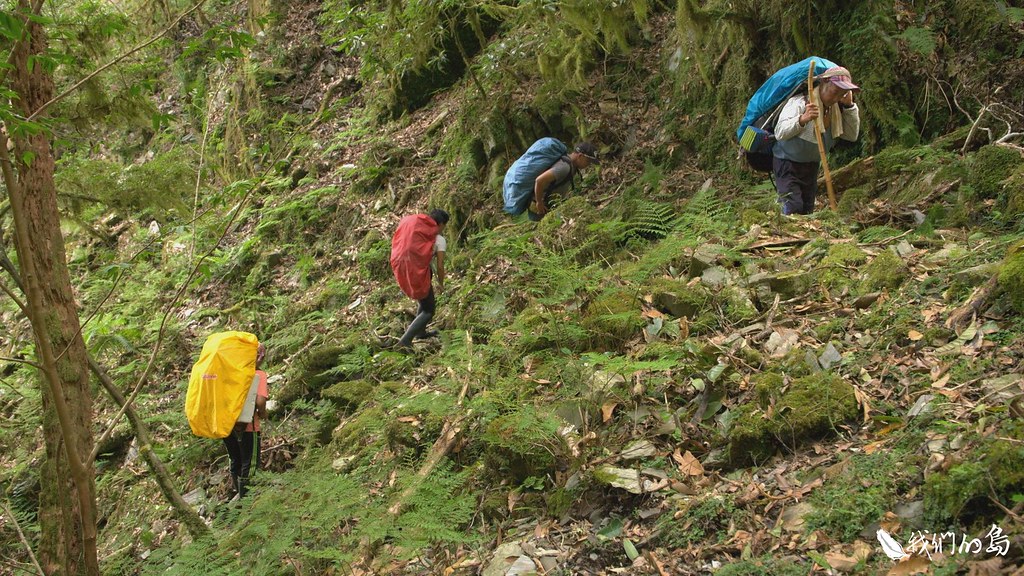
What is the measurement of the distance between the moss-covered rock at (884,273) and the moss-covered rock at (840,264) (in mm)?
127

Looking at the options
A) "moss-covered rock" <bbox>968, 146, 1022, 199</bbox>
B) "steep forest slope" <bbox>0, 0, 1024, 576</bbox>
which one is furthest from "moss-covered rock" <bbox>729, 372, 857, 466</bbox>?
"moss-covered rock" <bbox>968, 146, 1022, 199</bbox>

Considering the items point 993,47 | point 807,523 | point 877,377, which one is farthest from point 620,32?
point 807,523

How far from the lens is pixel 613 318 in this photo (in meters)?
5.08

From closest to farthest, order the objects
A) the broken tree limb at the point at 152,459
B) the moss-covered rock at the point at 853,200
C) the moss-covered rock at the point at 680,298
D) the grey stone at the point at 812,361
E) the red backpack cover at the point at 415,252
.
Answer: the grey stone at the point at 812,361, the broken tree limb at the point at 152,459, the moss-covered rock at the point at 680,298, the moss-covered rock at the point at 853,200, the red backpack cover at the point at 415,252

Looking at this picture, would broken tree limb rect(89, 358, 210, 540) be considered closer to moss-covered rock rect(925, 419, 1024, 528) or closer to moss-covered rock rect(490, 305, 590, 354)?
moss-covered rock rect(490, 305, 590, 354)

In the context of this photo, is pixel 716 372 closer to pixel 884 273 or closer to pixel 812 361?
pixel 812 361

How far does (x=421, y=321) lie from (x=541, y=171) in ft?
7.47

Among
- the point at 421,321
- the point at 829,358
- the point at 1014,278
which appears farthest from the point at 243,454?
the point at 1014,278

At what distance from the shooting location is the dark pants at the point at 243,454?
21.7ft

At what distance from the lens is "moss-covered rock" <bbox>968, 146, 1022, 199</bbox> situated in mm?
5230

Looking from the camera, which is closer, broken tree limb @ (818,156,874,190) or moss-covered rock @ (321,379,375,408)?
broken tree limb @ (818,156,874,190)

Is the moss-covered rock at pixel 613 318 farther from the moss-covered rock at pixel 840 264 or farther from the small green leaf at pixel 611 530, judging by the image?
the small green leaf at pixel 611 530

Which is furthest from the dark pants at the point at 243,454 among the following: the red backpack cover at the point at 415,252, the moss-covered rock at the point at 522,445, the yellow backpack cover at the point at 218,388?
the moss-covered rock at the point at 522,445

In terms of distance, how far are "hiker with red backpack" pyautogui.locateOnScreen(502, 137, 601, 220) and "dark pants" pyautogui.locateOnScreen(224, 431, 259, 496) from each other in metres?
3.87
